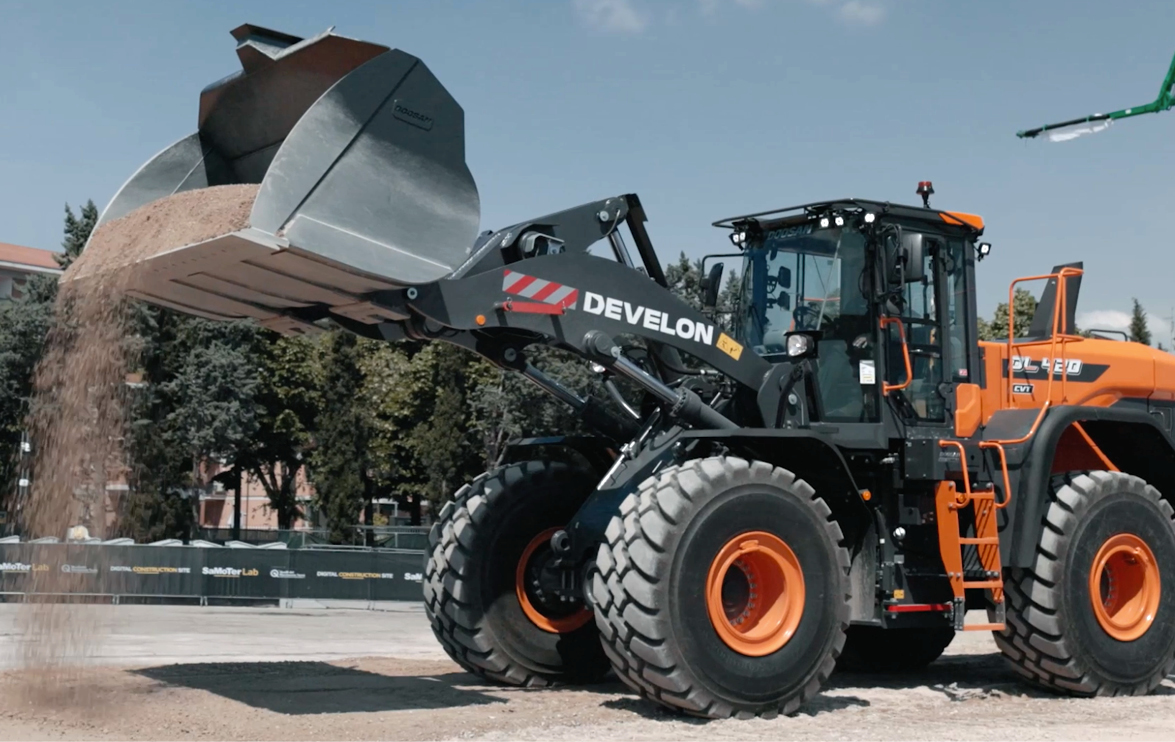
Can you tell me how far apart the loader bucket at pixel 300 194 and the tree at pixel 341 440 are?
123 ft

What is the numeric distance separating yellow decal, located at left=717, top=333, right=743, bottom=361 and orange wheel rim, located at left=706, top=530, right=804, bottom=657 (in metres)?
1.57

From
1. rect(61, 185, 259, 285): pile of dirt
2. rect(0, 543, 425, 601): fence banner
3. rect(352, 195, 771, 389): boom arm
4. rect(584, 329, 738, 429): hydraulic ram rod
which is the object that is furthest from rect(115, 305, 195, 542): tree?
rect(584, 329, 738, 429): hydraulic ram rod

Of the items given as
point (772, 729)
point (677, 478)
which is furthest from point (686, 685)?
point (677, 478)

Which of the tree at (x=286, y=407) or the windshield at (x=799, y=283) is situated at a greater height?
the tree at (x=286, y=407)

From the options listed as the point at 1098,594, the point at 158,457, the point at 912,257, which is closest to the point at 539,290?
the point at 912,257

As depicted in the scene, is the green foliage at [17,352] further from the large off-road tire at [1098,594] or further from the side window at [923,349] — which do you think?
the large off-road tire at [1098,594]

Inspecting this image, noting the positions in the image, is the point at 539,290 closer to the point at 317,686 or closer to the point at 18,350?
the point at 317,686

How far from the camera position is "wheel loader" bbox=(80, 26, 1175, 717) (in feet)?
26.1

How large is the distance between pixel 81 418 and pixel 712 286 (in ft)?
16.3

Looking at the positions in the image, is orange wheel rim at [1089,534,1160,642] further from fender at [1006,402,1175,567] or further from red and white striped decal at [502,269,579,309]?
red and white striped decal at [502,269,579,309]

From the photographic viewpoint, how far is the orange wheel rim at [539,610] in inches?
409

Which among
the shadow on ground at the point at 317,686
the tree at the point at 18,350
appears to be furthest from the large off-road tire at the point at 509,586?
the tree at the point at 18,350

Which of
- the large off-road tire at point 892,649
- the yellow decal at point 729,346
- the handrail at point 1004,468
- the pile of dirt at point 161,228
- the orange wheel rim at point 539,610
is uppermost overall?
the pile of dirt at point 161,228

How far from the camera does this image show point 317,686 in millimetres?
9789
